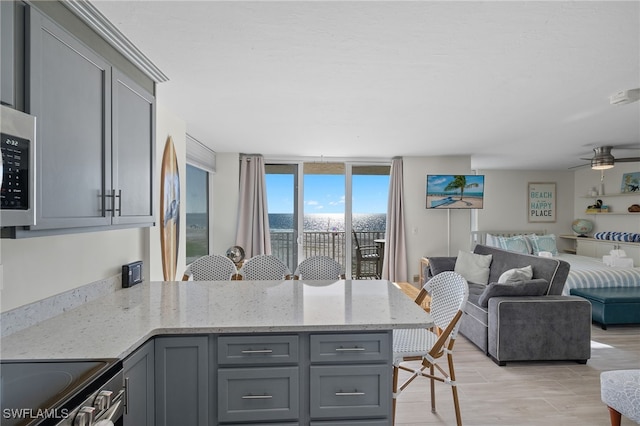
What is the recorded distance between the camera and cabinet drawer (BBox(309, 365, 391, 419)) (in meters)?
1.54

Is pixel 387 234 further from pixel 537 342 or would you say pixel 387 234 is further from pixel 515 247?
pixel 537 342

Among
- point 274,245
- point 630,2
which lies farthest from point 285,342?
point 274,245

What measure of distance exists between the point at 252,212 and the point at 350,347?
172 inches

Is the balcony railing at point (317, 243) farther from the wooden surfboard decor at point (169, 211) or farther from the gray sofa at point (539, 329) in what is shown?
the gray sofa at point (539, 329)

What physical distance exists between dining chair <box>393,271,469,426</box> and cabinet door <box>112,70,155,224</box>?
1737mm

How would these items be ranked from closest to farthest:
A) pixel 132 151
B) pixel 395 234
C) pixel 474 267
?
pixel 132 151 < pixel 474 267 < pixel 395 234

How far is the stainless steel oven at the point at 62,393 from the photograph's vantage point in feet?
2.87

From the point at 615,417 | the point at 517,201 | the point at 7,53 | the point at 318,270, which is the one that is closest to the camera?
the point at 7,53

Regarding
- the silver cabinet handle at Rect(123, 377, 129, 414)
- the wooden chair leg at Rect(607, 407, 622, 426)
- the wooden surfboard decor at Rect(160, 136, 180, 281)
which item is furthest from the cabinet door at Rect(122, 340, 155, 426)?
the wooden chair leg at Rect(607, 407, 622, 426)

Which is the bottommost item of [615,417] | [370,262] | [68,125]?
[615,417]

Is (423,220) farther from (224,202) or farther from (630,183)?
(630,183)

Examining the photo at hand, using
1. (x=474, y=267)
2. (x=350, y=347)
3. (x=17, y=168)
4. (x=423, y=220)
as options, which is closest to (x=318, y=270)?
(x=350, y=347)

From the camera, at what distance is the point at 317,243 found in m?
6.77

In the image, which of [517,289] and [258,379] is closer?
[258,379]
